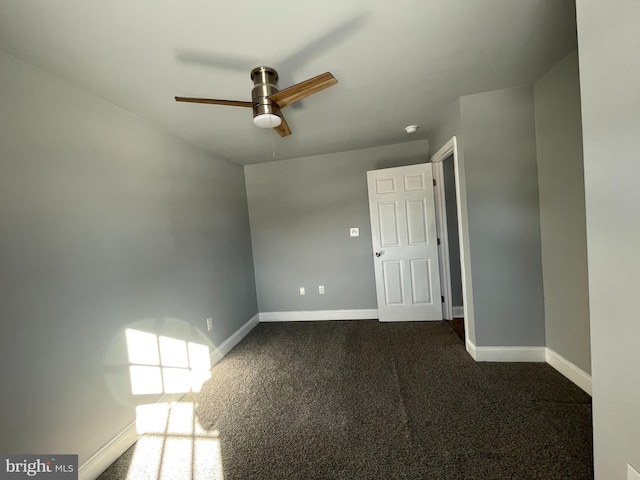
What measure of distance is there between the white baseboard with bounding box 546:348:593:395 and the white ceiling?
7.31 feet

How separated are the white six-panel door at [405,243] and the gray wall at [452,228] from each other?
0.83ft

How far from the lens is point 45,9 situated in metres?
1.04

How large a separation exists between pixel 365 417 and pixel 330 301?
6.28 feet

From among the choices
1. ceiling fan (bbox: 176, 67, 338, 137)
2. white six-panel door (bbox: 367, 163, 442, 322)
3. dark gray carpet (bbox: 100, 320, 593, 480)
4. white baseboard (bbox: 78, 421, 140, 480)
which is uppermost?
ceiling fan (bbox: 176, 67, 338, 137)

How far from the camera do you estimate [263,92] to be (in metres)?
1.41

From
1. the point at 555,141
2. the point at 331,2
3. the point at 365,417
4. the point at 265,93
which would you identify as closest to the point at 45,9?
the point at 265,93

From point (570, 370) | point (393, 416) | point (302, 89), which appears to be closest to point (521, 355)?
point (570, 370)

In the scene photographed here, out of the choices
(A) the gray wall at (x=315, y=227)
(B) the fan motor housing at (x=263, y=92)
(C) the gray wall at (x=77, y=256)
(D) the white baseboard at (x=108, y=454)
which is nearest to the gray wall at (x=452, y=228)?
(A) the gray wall at (x=315, y=227)

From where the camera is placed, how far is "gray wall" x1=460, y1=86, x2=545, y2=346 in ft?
6.80

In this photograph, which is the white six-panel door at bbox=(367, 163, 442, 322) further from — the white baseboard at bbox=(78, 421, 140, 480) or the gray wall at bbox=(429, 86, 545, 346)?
the white baseboard at bbox=(78, 421, 140, 480)

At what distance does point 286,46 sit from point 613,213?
165 cm

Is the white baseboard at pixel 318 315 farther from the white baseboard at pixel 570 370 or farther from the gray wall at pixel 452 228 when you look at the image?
the white baseboard at pixel 570 370

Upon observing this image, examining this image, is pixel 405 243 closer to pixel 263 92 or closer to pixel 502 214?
pixel 502 214

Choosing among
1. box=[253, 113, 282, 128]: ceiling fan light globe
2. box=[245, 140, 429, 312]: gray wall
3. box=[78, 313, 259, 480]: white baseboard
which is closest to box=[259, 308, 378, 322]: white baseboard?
box=[245, 140, 429, 312]: gray wall
